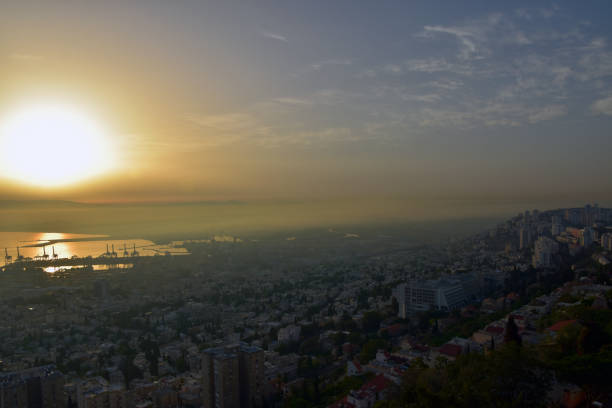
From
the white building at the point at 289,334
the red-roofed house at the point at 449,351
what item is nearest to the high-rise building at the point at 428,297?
the white building at the point at 289,334

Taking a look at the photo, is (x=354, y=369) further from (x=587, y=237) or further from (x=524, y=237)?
(x=524, y=237)

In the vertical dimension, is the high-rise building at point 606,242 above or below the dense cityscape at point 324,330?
above

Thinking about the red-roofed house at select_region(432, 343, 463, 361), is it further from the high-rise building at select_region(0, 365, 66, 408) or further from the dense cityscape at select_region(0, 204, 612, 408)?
the high-rise building at select_region(0, 365, 66, 408)

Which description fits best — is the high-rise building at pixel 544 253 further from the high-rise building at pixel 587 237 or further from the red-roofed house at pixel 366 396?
the red-roofed house at pixel 366 396

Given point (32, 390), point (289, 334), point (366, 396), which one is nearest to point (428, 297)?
point (289, 334)

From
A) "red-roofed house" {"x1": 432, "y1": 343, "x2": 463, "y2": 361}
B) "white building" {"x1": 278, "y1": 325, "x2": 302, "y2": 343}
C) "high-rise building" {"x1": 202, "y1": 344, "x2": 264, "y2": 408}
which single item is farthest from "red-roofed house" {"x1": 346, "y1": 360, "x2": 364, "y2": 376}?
"white building" {"x1": 278, "y1": 325, "x2": 302, "y2": 343}
